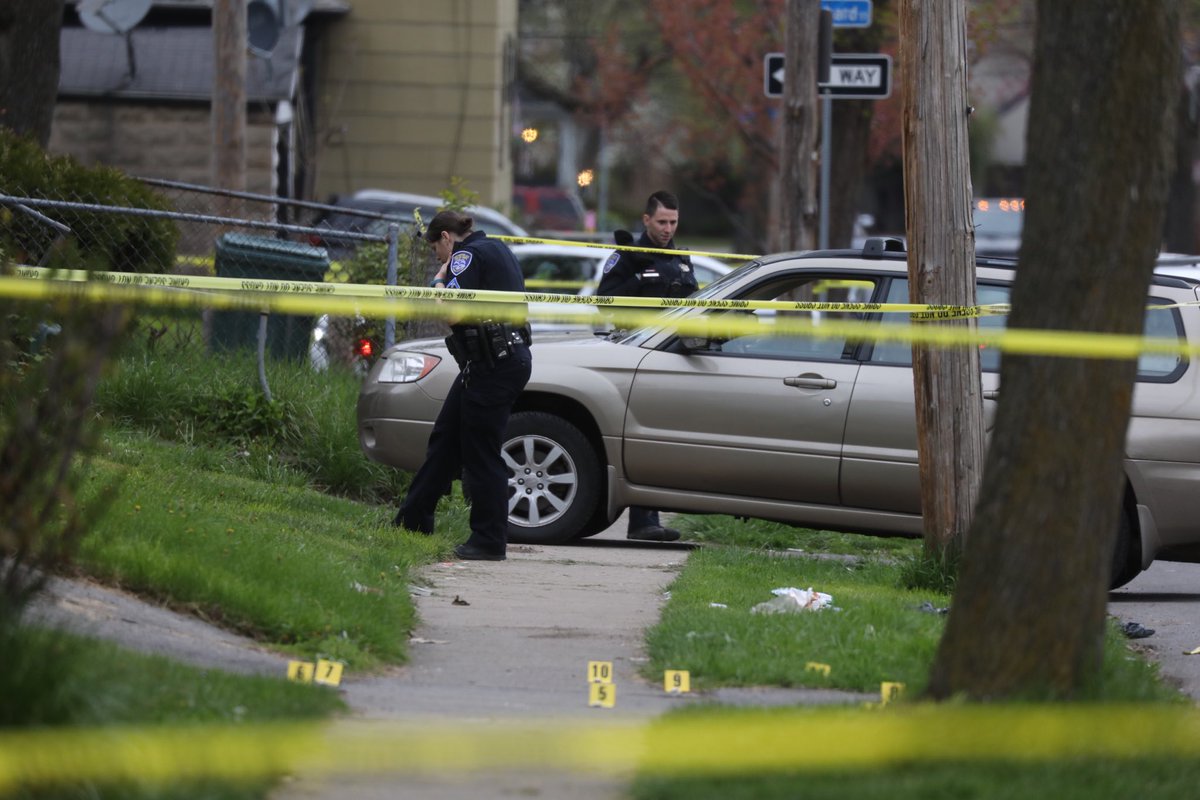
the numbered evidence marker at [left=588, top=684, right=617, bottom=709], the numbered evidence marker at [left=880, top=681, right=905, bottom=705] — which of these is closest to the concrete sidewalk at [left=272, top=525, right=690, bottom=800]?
the numbered evidence marker at [left=588, top=684, right=617, bottom=709]

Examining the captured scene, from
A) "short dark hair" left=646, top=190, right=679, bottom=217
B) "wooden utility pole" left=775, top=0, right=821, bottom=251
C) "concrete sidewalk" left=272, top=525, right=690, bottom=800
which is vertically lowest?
"concrete sidewalk" left=272, top=525, right=690, bottom=800

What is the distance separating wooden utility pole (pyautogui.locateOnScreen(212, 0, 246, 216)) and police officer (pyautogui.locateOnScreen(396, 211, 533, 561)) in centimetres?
691

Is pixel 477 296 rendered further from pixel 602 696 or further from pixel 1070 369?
pixel 1070 369

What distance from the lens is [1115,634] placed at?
290 inches

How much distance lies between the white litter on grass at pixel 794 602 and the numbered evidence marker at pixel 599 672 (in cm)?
114

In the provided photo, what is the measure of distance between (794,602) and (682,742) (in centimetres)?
269

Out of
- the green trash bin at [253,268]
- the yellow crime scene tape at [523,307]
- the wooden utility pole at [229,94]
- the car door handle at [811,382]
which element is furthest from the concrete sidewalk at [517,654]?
the wooden utility pole at [229,94]

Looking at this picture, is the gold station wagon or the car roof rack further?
the car roof rack

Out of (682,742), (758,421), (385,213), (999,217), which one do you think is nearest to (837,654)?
(682,742)

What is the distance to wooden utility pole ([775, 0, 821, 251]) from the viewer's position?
14750 mm

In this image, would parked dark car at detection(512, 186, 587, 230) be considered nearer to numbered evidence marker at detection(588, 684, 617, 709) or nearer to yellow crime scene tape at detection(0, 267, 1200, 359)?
yellow crime scene tape at detection(0, 267, 1200, 359)

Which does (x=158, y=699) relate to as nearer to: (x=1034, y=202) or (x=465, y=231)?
(x=1034, y=202)

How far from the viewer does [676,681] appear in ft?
20.0

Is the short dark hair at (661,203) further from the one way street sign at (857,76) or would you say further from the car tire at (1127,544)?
the one way street sign at (857,76)
